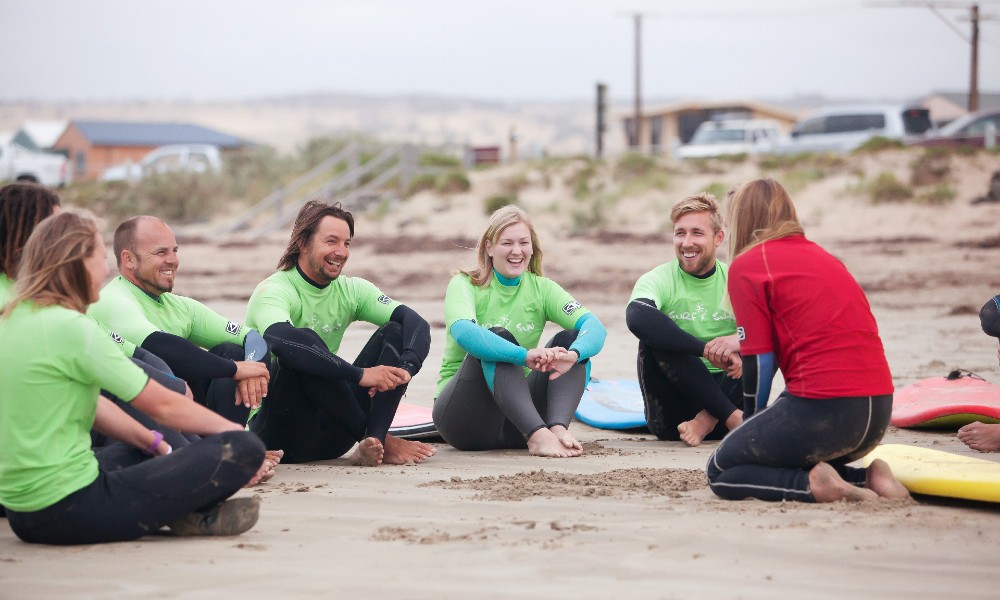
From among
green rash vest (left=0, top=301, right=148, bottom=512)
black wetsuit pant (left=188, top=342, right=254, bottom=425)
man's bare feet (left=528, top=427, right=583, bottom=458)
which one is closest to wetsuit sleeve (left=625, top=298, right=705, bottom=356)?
man's bare feet (left=528, top=427, right=583, bottom=458)

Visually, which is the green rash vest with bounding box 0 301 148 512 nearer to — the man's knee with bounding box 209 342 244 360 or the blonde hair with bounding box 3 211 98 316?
the blonde hair with bounding box 3 211 98 316

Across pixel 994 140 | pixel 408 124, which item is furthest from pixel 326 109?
pixel 994 140

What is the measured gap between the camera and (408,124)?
11056 cm

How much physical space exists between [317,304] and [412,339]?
51 cm

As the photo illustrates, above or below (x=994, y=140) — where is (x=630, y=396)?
below

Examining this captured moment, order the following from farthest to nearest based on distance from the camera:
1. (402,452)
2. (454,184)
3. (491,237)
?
(454,184)
(491,237)
(402,452)

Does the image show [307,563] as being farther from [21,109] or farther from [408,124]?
[21,109]

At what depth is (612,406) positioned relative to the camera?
22.7 ft

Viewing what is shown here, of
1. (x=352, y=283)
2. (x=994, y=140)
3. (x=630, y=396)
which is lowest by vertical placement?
(x=630, y=396)

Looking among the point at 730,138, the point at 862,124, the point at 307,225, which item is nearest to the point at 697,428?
the point at 307,225

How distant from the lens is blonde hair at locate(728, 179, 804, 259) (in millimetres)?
4203

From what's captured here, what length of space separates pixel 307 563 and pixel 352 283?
7.53ft

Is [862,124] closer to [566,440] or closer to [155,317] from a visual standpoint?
[566,440]

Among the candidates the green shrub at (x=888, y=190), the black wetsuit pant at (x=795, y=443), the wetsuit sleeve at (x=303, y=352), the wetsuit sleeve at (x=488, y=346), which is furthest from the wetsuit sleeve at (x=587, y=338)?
the green shrub at (x=888, y=190)
